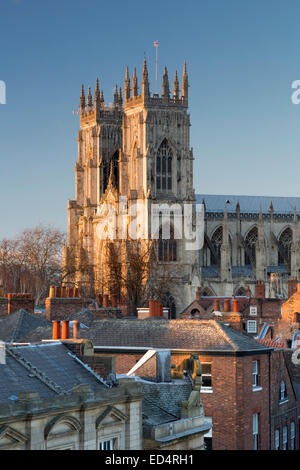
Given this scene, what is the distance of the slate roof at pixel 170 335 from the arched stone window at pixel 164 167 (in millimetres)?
72562

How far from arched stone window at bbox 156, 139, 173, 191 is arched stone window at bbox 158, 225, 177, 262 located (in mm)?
4716

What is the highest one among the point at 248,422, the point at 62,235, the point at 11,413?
the point at 62,235

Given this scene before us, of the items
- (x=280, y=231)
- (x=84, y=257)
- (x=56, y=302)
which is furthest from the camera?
(x=280, y=231)

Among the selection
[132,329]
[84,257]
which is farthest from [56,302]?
[84,257]

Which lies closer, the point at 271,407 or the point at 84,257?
the point at 271,407

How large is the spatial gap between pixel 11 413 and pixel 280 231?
4091 inches

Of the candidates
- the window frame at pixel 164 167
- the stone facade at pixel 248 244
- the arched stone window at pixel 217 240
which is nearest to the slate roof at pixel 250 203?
the stone facade at pixel 248 244

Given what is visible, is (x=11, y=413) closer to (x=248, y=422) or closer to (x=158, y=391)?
(x=158, y=391)

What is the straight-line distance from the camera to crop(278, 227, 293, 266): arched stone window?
118m

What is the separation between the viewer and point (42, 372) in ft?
69.8

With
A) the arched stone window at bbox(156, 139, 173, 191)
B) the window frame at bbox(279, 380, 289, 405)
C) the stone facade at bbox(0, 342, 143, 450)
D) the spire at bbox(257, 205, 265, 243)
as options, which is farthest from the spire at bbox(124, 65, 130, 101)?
the stone facade at bbox(0, 342, 143, 450)

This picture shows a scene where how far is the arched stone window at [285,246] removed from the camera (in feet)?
386

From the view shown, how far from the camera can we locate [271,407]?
3262 centimetres

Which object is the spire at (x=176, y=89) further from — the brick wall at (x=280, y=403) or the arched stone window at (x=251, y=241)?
the brick wall at (x=280, y=403)
